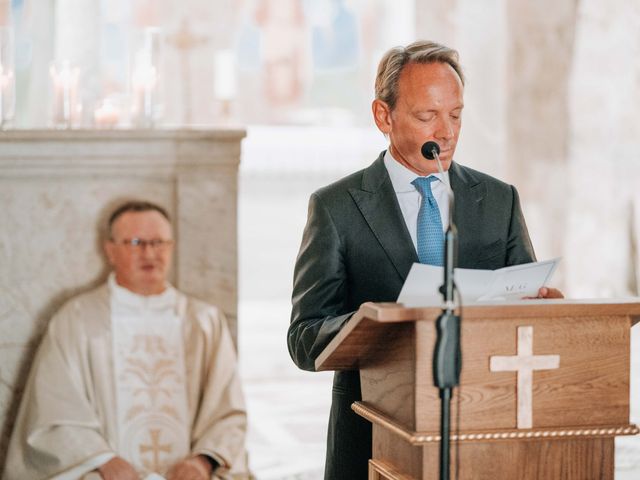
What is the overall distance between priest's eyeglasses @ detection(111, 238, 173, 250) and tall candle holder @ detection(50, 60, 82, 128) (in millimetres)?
1139

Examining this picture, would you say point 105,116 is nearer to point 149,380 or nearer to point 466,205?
point 149,380

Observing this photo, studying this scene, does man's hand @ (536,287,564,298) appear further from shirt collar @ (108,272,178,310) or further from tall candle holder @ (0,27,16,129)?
tall candle holder @ (0,27,16,129)

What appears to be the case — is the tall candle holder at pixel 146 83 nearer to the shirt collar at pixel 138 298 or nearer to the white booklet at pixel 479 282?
the shirt collar at pixel 138 298

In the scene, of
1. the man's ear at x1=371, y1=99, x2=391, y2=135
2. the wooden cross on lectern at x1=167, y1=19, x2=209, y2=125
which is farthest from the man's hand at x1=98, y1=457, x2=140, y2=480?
the wooden cross on lectern at x1=167, y1=19, x2=209, y2=125

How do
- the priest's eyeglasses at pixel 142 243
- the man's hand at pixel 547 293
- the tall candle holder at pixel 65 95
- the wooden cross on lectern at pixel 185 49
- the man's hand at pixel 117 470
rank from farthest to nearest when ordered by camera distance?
1. the wooden cross on lectern at pixel 185 49
2. the tall candle holder at pixel 65 95
3. the priest's eyeglasses at pixel 142 243
4. the man's hand at pixel 117 470
5. the man's hand at pixel 547 293

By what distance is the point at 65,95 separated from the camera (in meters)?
6.24

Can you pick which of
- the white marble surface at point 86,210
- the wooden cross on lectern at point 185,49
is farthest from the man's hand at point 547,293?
the wooden cross on lectern at point 185,49

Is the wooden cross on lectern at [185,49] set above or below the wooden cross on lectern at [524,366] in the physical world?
above

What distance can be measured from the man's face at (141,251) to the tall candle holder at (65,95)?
3.57 ft

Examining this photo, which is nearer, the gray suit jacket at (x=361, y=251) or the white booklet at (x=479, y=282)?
the white booklet at (x=479, y=282)

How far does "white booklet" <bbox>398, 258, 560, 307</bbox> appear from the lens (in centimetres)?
250

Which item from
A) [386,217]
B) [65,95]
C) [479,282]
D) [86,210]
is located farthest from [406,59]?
[65,95]

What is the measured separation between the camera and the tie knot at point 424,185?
3.04 meters

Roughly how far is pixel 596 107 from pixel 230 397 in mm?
6293
